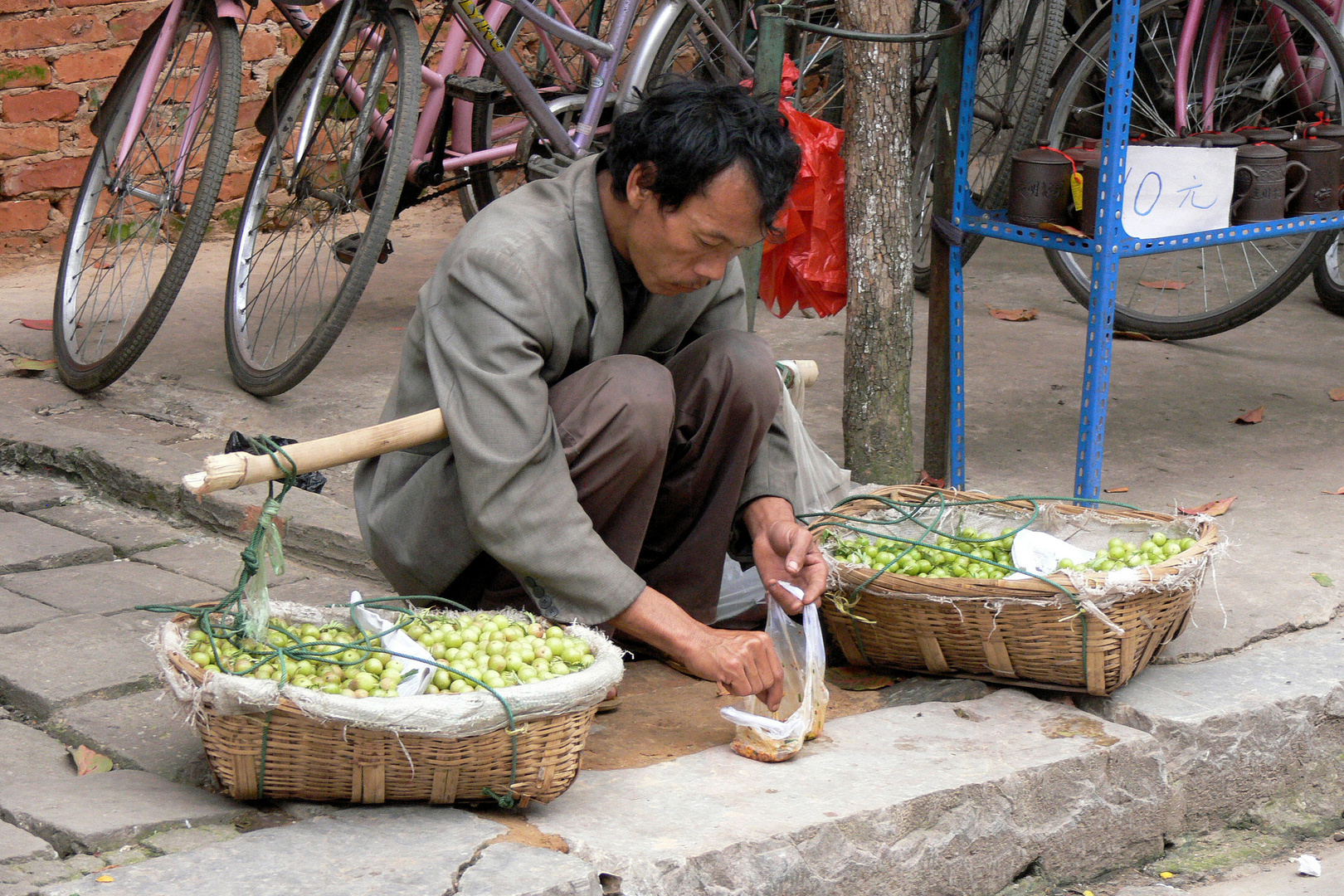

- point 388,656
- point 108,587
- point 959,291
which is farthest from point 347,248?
point 388,656

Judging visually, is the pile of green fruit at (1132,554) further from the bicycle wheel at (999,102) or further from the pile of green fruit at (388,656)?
the bicycle wheel at (999,102)

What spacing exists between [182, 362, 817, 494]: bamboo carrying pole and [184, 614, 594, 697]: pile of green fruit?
0.72 feet

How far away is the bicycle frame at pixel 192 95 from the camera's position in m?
3.71

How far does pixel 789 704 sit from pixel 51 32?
3.87 meters

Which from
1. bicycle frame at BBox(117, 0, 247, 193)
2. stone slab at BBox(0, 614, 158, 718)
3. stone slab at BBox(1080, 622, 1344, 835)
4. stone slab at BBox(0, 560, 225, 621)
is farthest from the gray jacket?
bicycle frame at BBox(117, 0, 247, 193)

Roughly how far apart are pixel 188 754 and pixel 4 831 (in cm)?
33

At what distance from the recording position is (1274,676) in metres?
2.43

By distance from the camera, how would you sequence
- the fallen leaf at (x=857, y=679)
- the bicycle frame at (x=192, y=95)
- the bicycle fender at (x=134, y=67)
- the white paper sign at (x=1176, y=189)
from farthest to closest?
the bicycle fender at (x=134, y=67) < the bicycle frame at (x=192, y=95) < the white paper sign at (x=1176, y=189) < the fallen leaf at (x=857, y=679)

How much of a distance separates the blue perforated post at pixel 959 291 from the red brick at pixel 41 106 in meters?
3.24

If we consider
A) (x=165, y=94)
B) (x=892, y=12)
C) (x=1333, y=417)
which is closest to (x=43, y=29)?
(x=165, y=94)

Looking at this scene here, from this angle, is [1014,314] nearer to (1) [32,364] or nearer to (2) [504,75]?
(2) [504,75]

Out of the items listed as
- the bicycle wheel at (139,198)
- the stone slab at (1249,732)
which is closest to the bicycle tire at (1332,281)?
the stone slab at (1249,732)

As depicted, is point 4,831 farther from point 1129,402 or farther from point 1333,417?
point 1333,417

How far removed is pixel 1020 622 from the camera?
2219mm
